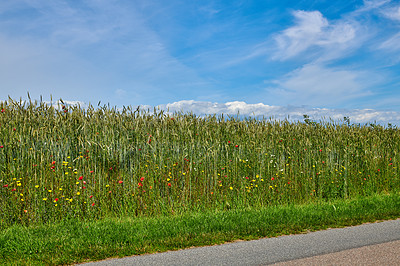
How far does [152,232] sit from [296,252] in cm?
255

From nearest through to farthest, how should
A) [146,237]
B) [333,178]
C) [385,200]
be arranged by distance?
[146,237] → [385,200] → [333,178]

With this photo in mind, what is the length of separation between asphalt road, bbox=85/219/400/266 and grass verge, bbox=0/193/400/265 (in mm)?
298

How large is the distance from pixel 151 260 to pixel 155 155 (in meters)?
3.77

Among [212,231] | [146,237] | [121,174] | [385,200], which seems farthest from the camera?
[385,200]

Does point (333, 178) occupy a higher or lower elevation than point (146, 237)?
higher

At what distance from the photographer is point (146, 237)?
572cm

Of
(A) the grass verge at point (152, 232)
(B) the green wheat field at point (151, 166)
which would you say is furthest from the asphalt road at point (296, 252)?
(B) the green wheat field at point (151, 166)

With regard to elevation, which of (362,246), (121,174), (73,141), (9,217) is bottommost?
(362,246)

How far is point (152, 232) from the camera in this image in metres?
5.92

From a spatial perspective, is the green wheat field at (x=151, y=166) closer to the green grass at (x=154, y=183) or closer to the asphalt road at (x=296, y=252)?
the green grass at (x=154, y=183)

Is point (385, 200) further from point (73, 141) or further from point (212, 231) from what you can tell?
point (73, 141)

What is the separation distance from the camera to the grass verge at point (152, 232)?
→ 5079 mm

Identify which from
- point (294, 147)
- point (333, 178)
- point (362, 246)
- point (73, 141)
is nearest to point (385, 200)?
point (333, 178)

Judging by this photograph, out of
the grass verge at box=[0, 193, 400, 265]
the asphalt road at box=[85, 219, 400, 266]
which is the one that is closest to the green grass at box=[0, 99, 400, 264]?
the grass verge at box=[0, 193, 400, 265]
